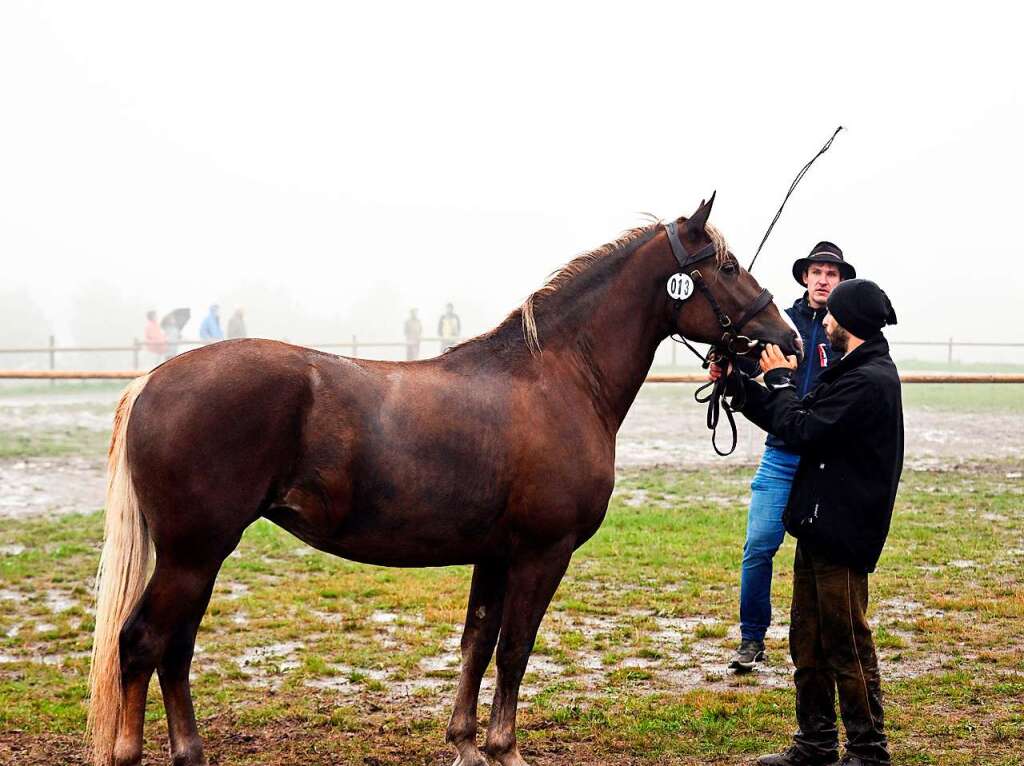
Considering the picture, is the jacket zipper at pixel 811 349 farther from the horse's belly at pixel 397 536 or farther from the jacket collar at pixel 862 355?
the horse's belly at pixel 397 536

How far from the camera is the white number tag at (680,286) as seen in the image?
3805 mm

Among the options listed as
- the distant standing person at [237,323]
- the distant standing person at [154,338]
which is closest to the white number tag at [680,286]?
the distant standing person at [237,323]

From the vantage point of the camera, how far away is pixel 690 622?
5.75 m

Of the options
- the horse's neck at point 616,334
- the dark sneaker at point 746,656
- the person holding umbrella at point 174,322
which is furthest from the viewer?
the person holding umbrella at point 174,322

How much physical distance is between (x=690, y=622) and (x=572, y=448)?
8.60ft

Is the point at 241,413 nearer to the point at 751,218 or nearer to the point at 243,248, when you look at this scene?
the point at 751,218

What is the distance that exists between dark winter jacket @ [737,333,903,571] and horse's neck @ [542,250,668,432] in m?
0.67

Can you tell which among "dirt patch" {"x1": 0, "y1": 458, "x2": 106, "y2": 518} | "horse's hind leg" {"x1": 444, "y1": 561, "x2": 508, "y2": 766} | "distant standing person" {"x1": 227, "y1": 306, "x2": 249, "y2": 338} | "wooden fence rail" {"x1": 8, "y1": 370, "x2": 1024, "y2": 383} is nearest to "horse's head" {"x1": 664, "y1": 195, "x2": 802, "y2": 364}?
"horse's hind leg" {"x1": 444, "y1": 561, "x2": 508, "y2": 766}

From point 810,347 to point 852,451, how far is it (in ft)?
4.33

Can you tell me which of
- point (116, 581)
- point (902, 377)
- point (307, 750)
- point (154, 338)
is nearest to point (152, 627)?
point (116, 581)

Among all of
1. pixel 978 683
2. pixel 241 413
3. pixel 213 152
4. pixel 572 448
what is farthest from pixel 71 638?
pixel 213 152

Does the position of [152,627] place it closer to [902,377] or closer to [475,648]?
[475,648]

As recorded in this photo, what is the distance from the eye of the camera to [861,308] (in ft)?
11.4

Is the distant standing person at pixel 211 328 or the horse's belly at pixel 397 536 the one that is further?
the distant standing person at pixel 211 328
